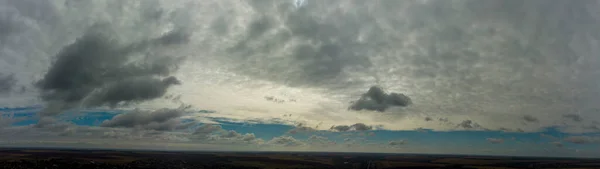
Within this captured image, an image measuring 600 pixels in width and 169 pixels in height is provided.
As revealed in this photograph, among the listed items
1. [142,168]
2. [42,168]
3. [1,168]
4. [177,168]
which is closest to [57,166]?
[42,168]

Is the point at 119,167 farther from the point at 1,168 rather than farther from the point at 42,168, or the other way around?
the point at 1,168

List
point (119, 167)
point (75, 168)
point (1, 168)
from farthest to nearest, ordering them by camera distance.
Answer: point (119, 167) → point (75, 168) → point (1, 168)

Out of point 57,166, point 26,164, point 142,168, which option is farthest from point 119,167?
point 26,164

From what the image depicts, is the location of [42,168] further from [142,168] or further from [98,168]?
[142,168]

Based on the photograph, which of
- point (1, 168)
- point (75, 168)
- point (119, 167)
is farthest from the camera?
point (119, 167)

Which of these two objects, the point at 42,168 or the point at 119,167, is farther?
the point at 119,167

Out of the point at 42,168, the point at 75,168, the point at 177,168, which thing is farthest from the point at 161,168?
the point at 42,168

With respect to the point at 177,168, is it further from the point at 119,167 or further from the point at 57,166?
the point at 57,166
